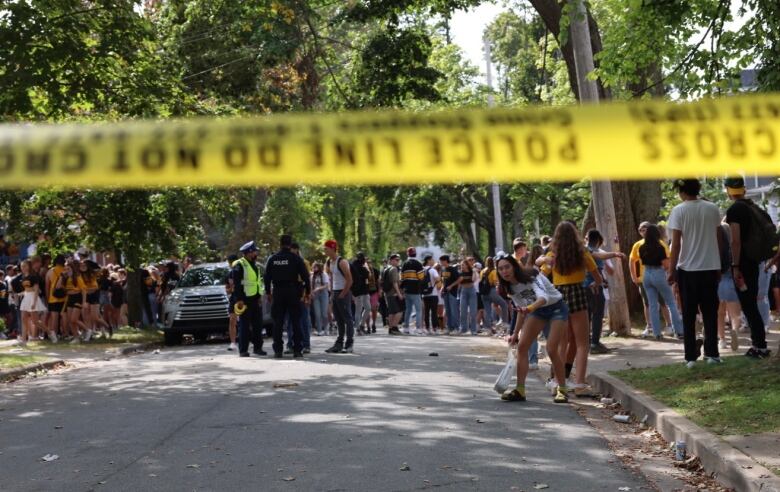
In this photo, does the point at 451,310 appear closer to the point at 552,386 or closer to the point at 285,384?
the point at 285,384

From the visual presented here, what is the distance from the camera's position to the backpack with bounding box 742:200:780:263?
10852mm

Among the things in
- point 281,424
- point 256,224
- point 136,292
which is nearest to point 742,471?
→ point 281,424

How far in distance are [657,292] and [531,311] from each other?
5.73 m

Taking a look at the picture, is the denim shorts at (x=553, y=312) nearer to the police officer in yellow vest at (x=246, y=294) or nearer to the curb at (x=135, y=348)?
the police officer in yellow vest at (x=246, y=294)

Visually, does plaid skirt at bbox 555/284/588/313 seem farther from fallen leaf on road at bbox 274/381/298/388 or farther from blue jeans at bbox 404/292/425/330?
blue jeans at bbox 404/292/425/330

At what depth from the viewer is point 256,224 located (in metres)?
37.6

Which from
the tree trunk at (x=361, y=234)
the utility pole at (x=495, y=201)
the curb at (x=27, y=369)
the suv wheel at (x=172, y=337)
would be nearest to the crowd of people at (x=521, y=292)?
the suv wheel at (x=172, y=337)

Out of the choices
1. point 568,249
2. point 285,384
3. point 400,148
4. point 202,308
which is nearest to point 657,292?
point 568,249

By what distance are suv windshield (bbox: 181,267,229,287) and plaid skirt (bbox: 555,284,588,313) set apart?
45.0ft

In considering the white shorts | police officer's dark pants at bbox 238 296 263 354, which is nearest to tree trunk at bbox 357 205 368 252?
the white shorts

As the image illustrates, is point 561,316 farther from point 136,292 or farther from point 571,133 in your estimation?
point 136,292

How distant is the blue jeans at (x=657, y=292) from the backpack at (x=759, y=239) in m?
4.23

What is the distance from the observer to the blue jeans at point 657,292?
15.4m

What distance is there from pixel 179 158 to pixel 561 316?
7182 millimetres
